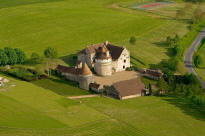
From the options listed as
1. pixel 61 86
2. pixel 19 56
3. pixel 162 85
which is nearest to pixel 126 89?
pixel 162 85

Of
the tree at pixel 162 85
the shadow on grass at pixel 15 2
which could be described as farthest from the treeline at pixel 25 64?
the shadow on grass at pixel 15 2

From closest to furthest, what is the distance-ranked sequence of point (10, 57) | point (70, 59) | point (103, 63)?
point (103, 63), point (10, 57), point (70, 59)

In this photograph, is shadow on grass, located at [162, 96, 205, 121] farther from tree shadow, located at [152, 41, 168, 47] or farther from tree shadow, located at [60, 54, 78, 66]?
tree shadow, located at [152, 41, 168, 47]

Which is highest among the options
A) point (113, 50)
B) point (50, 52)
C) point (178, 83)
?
point (113, 50)

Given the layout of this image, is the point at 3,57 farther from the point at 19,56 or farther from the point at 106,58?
the point at 106,58

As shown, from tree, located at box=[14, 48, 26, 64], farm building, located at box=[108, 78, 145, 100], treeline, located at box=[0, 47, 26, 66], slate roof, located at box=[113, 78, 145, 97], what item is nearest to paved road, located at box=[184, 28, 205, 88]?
slate roof, located at box=[113, 78, 145, 97]

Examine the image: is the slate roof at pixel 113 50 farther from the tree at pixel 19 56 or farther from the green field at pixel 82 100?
the tree at pixel 19 56
